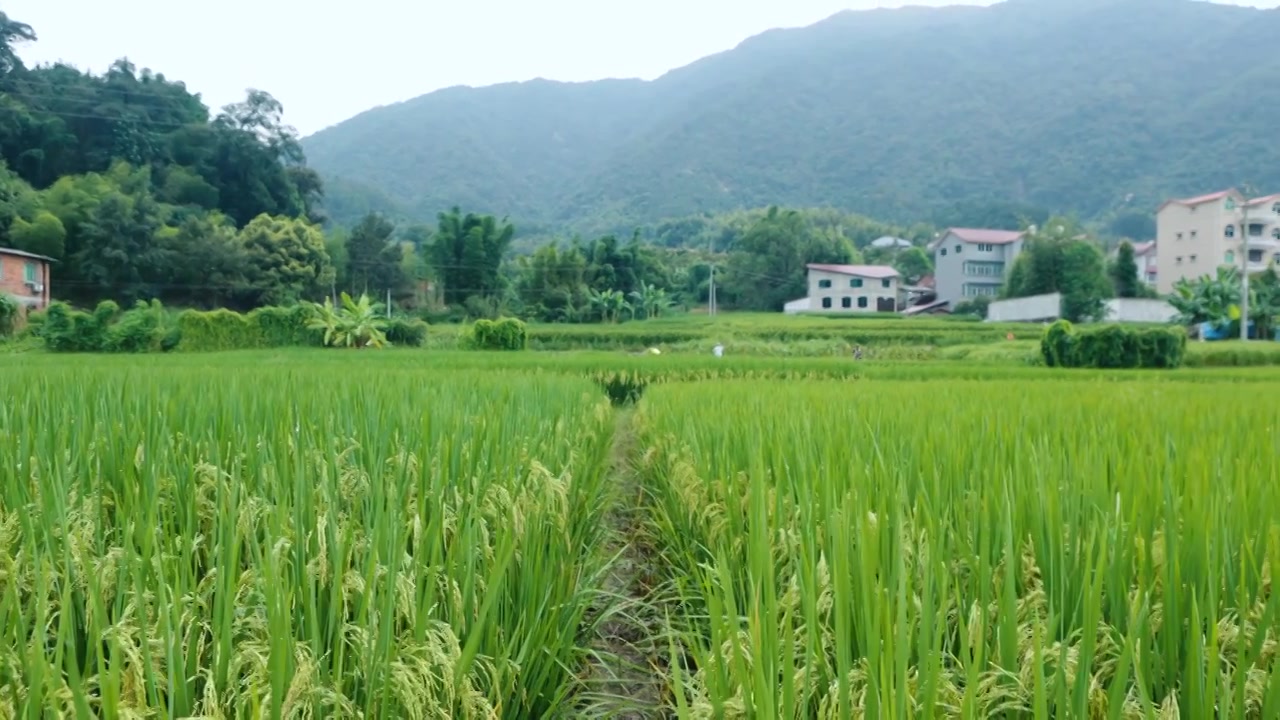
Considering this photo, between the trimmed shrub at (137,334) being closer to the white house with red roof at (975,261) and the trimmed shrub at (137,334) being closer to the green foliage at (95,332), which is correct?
the green foliage at (95,332)

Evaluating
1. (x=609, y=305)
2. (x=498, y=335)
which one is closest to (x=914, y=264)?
(x=609, y=305)

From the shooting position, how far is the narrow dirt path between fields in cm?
165

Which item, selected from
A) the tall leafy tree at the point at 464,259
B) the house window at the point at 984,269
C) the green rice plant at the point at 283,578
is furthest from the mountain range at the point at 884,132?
the green rice plant at the point at 283,578

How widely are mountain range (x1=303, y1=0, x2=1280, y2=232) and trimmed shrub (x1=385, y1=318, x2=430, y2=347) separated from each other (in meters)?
46.1

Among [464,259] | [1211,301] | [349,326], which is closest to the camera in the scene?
[349,326]

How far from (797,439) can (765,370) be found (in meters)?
9.78

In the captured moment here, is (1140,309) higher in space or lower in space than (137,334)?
higher

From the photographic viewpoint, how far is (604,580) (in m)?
2.35

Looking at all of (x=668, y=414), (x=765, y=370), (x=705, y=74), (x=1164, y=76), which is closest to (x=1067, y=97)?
(x=1164, y=76)

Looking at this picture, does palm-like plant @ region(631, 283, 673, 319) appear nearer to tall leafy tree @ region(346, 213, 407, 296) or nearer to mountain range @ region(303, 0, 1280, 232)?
tall leafy tree @ region(346, 213, 407, 296)

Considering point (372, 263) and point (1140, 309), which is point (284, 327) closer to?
point (372, 263)

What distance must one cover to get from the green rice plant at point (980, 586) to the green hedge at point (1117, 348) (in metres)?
15.0

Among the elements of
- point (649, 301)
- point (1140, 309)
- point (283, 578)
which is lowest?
point (283, 578)

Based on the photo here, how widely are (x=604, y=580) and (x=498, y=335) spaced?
60.6ft
